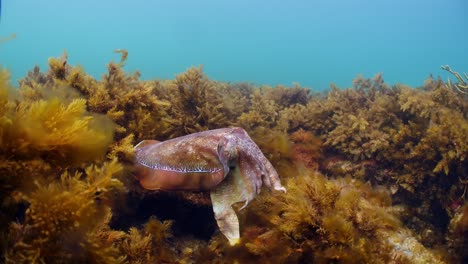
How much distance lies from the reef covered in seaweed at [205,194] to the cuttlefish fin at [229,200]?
0.26m

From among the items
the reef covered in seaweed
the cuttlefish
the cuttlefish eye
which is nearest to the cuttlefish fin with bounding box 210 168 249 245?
the cuttlefish

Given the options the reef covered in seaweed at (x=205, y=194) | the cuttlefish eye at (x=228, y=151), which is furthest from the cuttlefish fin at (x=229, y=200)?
the reef covered in seaweed at (x=205, y=194)

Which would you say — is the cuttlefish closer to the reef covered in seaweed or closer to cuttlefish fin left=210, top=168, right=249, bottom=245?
cuttlefish fin left=210, top=168, right=249, bottom=245

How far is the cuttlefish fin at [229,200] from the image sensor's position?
9.57 ft

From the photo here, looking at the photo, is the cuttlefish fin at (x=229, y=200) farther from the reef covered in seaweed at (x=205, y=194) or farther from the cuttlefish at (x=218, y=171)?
the reef covered in seaweed at (x=205, y=194)

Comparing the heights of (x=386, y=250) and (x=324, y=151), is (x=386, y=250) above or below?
below

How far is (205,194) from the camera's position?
3.87 meters

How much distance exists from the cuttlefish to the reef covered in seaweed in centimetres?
30

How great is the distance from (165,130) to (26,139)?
2.63 metres

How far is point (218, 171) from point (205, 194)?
3.16 ft

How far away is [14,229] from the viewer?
1820 mm

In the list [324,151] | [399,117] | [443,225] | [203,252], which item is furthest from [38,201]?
[399,117]

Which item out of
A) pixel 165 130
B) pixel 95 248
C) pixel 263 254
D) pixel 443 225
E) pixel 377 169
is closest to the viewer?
pixel 95 248

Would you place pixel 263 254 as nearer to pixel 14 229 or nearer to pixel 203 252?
pixel 203 252
